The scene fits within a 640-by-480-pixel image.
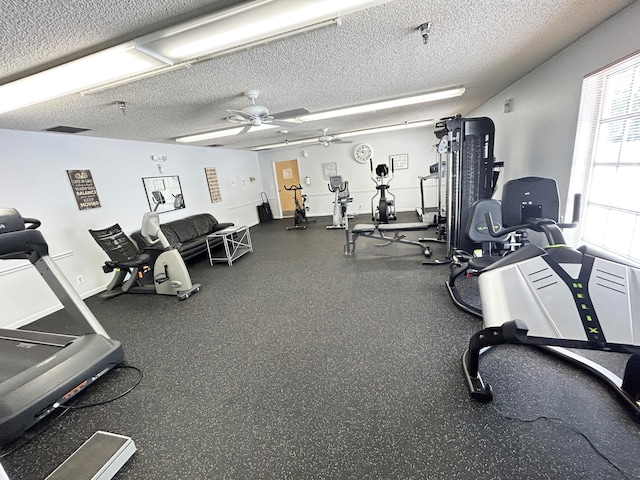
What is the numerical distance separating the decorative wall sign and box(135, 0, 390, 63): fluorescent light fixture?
17.3 ft

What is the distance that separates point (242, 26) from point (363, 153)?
7015mm

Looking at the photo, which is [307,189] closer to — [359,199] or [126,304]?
[359,199]

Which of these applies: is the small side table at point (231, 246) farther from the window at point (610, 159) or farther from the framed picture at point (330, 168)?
the window at point (610, 159)

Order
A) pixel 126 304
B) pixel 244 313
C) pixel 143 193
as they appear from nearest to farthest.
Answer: pixel 244 313 < pixel 126 304 < pixel 143 193

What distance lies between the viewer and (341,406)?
1699mm

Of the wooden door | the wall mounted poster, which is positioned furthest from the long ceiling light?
the wooden door

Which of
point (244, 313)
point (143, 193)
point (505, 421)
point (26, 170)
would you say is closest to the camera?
point (505, 421)

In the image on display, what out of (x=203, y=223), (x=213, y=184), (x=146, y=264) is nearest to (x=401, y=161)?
(x=213, y=184)

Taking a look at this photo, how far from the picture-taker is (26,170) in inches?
132

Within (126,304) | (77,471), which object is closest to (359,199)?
(126,304)

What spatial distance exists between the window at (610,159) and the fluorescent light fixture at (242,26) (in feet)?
7.50

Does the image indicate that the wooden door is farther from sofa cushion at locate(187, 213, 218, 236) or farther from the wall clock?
sofa cushion at locate(187, 213, 218, 236)

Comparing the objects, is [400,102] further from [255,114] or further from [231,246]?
[231,246]

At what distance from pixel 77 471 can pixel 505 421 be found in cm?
240
